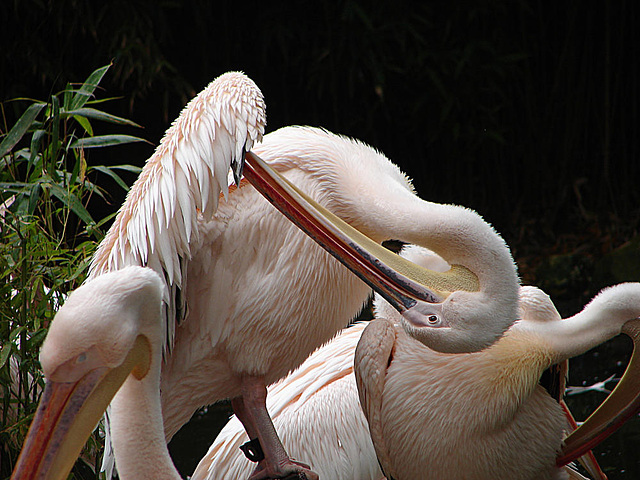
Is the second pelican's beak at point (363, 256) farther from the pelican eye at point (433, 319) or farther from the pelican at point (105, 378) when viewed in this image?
the pelican at point (105, 378)

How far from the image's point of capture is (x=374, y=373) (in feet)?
8.12

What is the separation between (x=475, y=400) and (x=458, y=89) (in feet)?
9.60

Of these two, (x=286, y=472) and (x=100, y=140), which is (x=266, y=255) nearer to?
(x=286, y=472)

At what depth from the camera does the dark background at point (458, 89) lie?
4.79 m

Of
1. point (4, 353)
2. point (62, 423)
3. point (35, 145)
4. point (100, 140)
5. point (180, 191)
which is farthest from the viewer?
point (100, 140)

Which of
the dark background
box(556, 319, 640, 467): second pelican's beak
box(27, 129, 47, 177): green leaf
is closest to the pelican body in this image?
box(27, 129, 47, 177): green leaf

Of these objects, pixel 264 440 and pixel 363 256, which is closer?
pixel 363 256

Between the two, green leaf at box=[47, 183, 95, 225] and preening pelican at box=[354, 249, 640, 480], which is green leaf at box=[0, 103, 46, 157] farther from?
preening pelican at box=[354, 249, 640, 480]

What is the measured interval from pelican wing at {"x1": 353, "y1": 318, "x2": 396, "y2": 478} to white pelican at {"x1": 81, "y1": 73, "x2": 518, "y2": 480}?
3.8 inches

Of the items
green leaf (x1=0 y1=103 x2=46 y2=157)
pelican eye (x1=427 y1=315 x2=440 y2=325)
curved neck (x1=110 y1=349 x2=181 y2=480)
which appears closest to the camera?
curved neck (x1=110 y1=349 x2=181 y2=480)

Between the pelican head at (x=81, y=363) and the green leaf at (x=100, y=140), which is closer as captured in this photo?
the pelican head at (x=81, y=363)

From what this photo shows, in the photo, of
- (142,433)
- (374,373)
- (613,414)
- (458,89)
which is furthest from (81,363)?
(458,89)

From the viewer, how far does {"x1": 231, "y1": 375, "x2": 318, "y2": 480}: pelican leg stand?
235 cm

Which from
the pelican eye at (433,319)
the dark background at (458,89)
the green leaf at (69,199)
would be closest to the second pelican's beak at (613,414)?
the pelican eye at (433,319)
